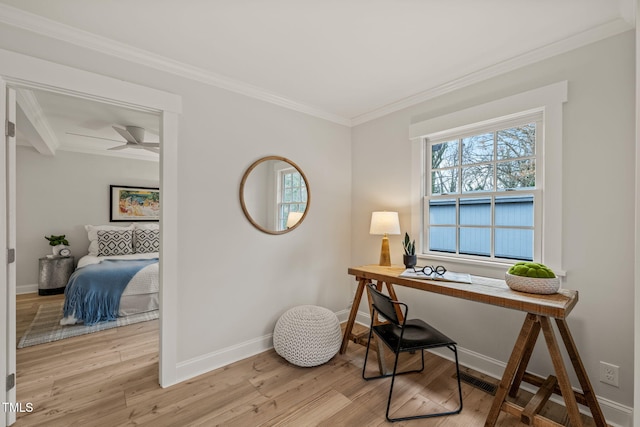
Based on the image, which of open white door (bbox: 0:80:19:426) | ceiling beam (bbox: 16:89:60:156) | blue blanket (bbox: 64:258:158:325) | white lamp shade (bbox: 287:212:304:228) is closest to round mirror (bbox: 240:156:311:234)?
white lamp shade (bbox: 287:212:304:228)

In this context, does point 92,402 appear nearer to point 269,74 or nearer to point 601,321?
point 269,74

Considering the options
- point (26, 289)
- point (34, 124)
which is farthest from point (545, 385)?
point (26, 289)

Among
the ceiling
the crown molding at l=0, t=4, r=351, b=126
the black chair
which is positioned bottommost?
the black chair

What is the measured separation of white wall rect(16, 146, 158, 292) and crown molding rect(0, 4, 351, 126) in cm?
403

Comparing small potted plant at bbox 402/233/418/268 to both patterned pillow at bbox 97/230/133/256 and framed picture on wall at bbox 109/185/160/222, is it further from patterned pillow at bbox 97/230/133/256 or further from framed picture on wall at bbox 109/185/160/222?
patterned pillow at bbox 97/230/133/256

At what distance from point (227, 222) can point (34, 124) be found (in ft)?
9.30

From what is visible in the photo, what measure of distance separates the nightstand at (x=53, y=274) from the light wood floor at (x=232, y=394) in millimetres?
2198

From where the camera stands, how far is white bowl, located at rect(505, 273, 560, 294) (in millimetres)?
1661

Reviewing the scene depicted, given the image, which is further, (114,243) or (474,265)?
(114,243)

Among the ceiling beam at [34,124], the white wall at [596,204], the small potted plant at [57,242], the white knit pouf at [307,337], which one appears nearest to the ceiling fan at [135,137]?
the ceiling beam at [34,124]

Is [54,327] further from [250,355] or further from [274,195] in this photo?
[274,195]

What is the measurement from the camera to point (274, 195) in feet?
9.00

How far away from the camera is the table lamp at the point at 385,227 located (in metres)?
2.62

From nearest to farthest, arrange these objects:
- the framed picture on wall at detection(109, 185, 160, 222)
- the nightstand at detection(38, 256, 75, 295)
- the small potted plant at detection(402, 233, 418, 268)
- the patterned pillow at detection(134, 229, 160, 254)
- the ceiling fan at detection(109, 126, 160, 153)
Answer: the small potted plant at detection(402, 233, 418, 268)
the ceiling fan at detection(109, 126, 160, 153)
the nightstand at detection(38, 256, 75, 295)
the patterned pillow at detection(134, 229, 160, 254)
the framed picture on wall at detection(109, 185, 160, 222)
